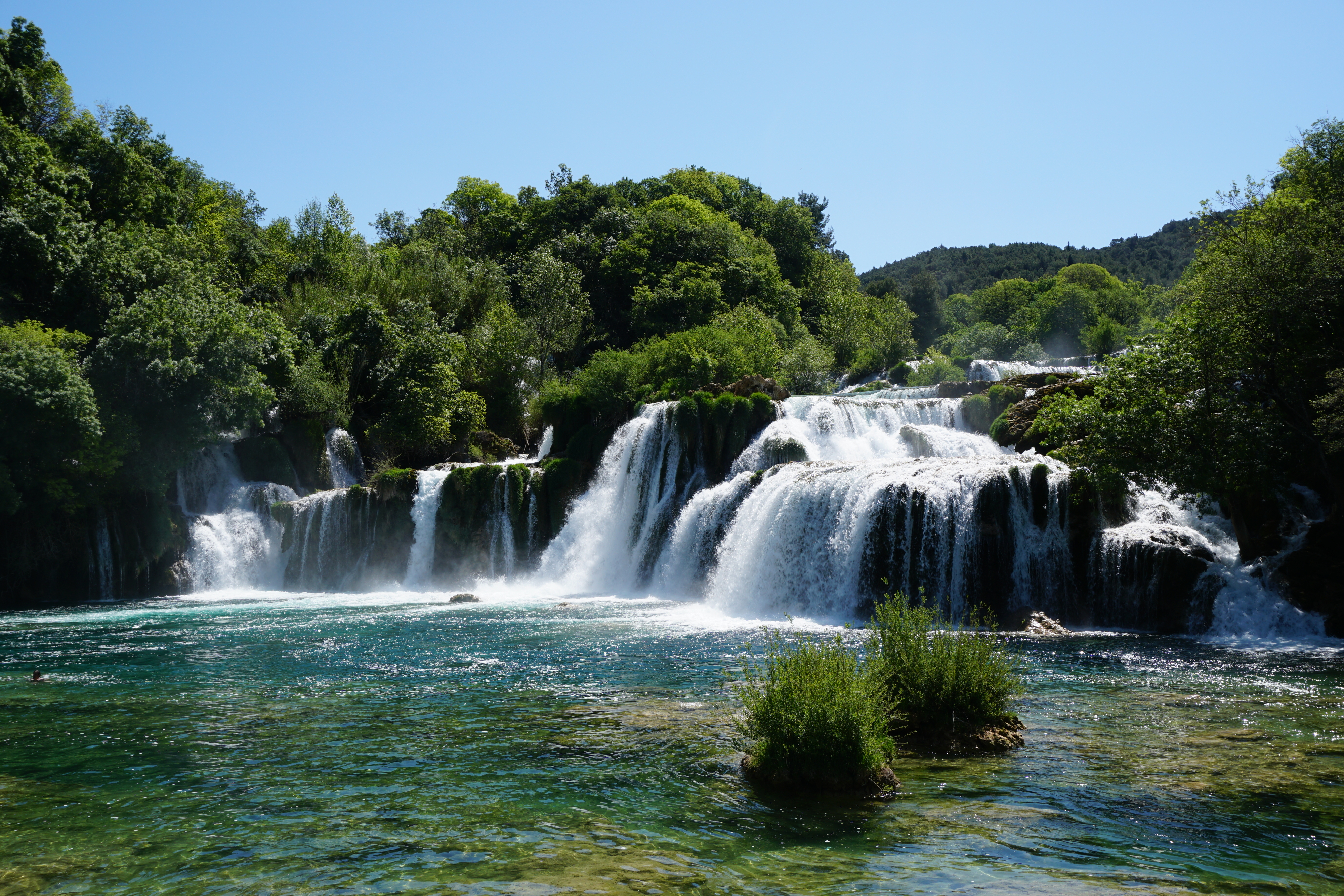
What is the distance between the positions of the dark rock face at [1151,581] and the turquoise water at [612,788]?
2492mm

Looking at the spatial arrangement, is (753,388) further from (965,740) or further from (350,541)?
(965,740)

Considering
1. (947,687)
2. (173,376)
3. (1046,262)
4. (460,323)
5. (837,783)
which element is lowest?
→ (837,783)

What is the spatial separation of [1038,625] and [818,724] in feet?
41.2

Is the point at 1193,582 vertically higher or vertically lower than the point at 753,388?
lower

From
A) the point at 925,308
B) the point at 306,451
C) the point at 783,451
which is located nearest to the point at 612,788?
the point at 783,451

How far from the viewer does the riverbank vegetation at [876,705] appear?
837cm

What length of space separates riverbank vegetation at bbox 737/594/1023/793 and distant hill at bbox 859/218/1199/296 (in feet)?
332

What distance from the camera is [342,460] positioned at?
39.2m

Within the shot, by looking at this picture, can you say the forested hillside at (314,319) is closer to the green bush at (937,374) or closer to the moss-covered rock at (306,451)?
the moss-covered rock at (306,451)

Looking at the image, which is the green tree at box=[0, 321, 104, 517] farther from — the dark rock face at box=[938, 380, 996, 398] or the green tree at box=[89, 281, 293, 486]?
the dark rock face at box=[938, 380, 996, 398]

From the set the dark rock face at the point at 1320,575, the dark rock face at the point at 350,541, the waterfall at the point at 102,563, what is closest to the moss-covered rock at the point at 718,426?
the dark rock face at the point at 350,541

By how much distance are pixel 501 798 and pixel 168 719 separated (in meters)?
6.68

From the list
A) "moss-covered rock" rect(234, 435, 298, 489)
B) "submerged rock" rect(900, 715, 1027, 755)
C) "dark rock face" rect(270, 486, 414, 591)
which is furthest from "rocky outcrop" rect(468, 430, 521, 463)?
"submerged rock" rect(900, 715, 1027, 755)

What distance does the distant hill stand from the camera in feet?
361
